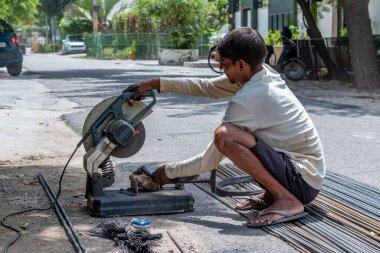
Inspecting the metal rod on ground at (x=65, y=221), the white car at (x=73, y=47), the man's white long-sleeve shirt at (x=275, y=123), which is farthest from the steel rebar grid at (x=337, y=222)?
the white car at (x=73, y=47)

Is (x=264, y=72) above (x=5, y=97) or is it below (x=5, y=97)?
above

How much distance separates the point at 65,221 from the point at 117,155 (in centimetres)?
61

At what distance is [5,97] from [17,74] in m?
9.45

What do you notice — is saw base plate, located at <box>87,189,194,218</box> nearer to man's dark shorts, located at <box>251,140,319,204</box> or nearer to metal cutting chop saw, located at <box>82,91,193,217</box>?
metal cutting chop saw, located at <box>82,91,193,217</box>

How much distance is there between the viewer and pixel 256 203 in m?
5.39

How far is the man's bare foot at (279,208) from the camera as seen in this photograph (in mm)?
4945

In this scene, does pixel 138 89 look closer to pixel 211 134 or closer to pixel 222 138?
pixel 222 138

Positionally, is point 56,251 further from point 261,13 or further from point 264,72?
point 261,13

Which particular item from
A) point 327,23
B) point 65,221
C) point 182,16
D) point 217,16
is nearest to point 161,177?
point 65,221

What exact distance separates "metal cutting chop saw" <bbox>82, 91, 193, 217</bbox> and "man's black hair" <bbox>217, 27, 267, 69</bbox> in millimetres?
636

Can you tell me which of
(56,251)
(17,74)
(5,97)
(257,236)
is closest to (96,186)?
(56,251)

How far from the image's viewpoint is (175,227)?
5.05 m

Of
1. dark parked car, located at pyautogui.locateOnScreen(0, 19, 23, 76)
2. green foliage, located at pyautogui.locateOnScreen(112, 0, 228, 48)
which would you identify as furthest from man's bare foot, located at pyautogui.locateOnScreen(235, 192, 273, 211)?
green foliage, located at pyautogui.locateOnScreen(112, 0, 228, 48)

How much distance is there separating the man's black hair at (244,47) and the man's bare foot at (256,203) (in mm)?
952
